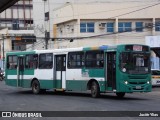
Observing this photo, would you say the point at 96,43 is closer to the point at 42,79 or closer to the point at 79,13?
the point at 79,13

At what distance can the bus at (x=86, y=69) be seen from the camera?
72.5 feet

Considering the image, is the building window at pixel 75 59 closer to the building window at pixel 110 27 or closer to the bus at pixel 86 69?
the bus at pixel 86 69

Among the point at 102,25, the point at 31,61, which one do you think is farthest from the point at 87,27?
the point at 31,61

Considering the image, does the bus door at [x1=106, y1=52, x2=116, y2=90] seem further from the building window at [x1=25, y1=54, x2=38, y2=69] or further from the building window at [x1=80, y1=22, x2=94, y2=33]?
the building window at [x1=80, y1=22, x2=94, y2=33]

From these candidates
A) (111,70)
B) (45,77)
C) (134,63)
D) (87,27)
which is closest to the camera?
(134,63)

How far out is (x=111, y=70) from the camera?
22672 mm

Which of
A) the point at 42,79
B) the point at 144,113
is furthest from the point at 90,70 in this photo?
the point at 144,113

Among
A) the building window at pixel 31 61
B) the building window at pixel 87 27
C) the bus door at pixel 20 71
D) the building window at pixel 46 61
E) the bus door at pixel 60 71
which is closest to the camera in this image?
the bus door at pixel 60 71

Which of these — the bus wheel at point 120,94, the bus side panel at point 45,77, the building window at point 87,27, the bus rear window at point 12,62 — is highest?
the building window at point 87,27

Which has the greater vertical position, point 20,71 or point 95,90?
point 20,71

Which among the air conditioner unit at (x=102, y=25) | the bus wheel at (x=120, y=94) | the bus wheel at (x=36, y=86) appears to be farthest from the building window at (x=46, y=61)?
the air conditioner unit at (x=102, y=25)

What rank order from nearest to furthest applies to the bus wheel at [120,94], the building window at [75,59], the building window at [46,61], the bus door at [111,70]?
1. the bus door at [111,70]
2. the bus wheel at [120,94]
3. the building window at [75,59]
4. the building window at [46,61]

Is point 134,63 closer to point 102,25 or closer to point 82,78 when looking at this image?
point 82,78

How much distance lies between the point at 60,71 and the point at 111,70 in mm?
4682
